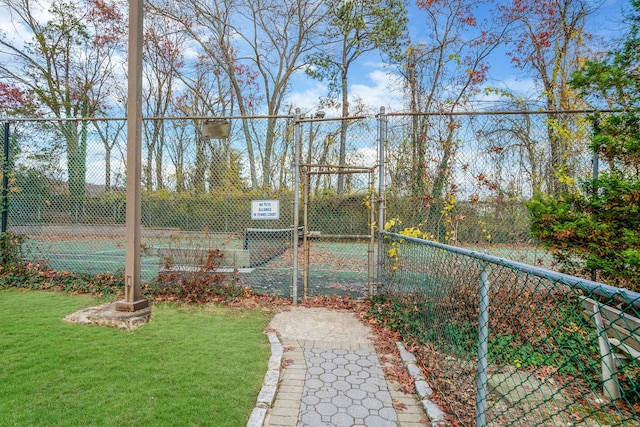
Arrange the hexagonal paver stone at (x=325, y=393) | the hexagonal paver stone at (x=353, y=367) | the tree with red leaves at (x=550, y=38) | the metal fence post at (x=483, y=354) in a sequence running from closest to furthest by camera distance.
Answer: the metal fence post at (x=483, y=354)
the hexagonal paver stone at (x=325, y=393)
the hexagonal paver stone at (x=353, y=367)
the tree with red leaves at (x=550, y=38)

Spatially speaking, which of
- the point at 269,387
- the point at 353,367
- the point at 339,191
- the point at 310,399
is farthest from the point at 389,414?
the point at 339,191

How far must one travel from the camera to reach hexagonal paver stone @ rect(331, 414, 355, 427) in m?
2.38

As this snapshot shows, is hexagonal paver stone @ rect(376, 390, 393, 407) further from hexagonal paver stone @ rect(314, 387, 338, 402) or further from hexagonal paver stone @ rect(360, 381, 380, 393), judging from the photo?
hexagonal paver stone @ rect(314, 387, 338, 402)

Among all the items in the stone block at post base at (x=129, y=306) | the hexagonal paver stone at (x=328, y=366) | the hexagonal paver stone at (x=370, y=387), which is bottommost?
the hexagonal paver stone at (x=370, y=387)

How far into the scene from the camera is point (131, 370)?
9.82 feet

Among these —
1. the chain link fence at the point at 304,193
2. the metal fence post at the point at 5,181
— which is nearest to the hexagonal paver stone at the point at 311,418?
the chain link fence at the point at 304,193

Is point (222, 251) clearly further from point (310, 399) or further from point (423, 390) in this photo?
point (423, 390)

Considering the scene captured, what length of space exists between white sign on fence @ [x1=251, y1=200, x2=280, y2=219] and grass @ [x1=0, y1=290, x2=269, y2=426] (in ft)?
5.02

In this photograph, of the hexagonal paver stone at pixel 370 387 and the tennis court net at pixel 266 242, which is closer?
the hexagonal paver stone at pixel 370 387

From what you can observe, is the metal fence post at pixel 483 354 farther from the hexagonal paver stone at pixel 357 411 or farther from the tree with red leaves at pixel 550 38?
the tree with red leaves at pixel 550 38

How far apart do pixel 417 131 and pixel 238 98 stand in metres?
15.2

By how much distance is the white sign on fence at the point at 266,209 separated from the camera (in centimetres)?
513

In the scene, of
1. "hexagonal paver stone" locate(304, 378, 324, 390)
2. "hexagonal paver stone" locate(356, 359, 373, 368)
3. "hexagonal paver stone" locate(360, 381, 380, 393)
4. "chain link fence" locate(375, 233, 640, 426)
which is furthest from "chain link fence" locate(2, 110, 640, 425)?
"hexagonal paver stone" locate(304, 378, 324, 390)

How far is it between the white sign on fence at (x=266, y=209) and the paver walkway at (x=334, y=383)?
1623 mm
